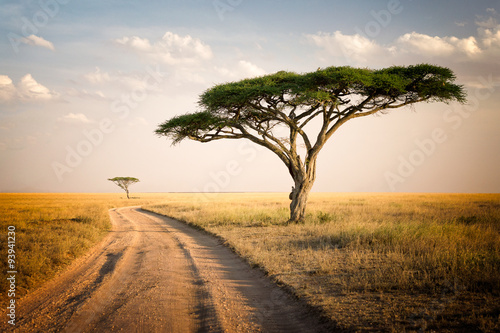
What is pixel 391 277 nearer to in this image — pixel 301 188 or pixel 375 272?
pixel 375 272

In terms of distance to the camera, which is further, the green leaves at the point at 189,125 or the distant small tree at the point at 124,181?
the distant small tree at the point at 124,181

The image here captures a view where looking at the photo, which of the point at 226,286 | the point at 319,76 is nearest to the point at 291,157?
the point at 319,76

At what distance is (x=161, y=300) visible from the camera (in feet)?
16.9

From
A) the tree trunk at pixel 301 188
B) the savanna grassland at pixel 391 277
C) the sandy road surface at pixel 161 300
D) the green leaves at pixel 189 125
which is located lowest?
the sandy road surface at pixel 161 300

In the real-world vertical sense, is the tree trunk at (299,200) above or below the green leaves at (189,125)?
below

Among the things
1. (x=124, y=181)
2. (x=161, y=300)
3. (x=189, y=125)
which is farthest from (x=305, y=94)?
(x=124, y=181)

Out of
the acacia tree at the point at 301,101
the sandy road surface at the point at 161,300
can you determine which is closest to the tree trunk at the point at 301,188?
the acacia tree at the point at 301,101

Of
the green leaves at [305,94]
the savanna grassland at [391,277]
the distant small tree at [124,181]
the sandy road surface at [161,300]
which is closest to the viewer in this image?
the savanna grassland at [391,277]

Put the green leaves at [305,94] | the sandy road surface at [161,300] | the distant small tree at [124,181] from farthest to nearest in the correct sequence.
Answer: the distant small tree at [124,181] → the green leaves at [305,94] → the sandy road surface at [161,300]

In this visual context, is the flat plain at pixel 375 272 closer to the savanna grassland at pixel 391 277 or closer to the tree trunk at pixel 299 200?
the savanna grassland at pixel 391 277

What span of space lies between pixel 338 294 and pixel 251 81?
13.4m

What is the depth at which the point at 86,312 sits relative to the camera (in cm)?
461

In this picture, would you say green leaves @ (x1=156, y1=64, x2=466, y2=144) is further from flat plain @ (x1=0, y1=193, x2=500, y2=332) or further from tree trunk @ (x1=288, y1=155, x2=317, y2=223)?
flat plain @ (x1=0, y1=193, x2=500, y2=332)

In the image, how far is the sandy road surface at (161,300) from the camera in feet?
13.8
